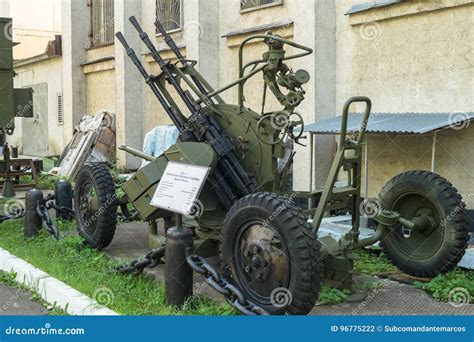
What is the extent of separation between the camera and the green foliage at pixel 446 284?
6.01 meters

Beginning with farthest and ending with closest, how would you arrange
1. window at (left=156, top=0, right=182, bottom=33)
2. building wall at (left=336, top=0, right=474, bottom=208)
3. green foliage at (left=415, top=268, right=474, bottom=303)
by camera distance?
window at (left=156, top=0, right=182, bottom=33) < building wall at (left=336, top=0, right=474, bottom=208) < green foliage at (left=415, top=268, right=474, bottom=303)

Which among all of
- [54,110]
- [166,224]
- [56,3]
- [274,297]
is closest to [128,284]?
[166,224]

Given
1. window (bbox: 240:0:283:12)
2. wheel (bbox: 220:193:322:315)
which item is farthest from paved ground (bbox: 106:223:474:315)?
window (bbox: 240:0:283:12)

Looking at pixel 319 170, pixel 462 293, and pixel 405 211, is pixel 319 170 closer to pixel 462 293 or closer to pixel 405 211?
pixel 405 211

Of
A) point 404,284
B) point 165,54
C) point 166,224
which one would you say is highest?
point 165,54

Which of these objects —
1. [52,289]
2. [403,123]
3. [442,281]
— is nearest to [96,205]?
[52,289]

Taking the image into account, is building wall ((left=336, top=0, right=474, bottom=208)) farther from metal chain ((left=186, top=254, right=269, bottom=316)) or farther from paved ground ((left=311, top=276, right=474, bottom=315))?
metal chain ((left=186, top=254, right=269, bottom=316))

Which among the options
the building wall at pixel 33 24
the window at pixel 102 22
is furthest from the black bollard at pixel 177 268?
the building wall at pixel 33 24

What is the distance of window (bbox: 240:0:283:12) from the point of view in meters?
12.3

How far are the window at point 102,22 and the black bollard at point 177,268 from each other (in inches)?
547

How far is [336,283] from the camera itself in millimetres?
5883

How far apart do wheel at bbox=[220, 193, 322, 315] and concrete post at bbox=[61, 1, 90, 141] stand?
1495 centimetres

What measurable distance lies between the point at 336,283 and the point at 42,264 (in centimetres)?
324

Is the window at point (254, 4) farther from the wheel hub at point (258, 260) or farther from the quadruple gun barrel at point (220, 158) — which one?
the wheel hub at point (258, 260)
